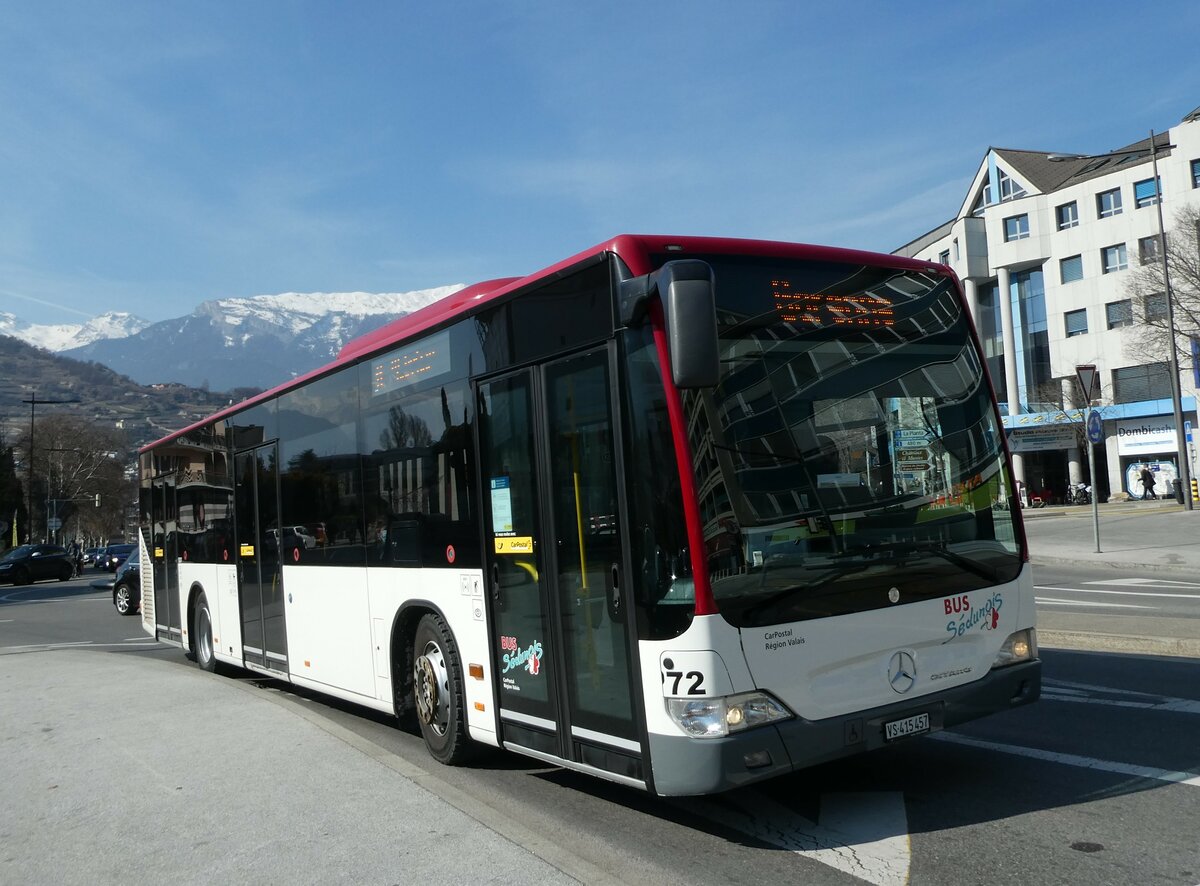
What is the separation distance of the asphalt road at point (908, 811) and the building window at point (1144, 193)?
2113 inches

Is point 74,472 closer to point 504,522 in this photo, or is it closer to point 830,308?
point 504,522

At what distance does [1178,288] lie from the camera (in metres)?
42.0

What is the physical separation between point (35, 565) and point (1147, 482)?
52749 mm

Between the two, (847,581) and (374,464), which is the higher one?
(374,464)

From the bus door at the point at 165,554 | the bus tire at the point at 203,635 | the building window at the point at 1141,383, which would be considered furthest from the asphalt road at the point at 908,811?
the building window at the point at 1141,383

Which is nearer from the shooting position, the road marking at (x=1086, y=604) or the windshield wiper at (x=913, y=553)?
the windshield wiper at (x=913, y=553)

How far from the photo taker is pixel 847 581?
17.8 ft

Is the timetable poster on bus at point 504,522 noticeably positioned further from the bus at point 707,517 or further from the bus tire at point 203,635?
the bus tire at point 203,635

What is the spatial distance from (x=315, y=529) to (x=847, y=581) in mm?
5440

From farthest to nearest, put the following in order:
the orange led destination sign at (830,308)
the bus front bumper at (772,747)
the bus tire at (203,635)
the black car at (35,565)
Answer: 1. the black car at (35,565)
2. the bus tire at (203,635)
3. the orange led destination sign at (830,308)
4. the bus front bumper at (772,747)

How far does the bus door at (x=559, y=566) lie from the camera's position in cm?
549

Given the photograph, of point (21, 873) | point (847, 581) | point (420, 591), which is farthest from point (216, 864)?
point (847, 581)

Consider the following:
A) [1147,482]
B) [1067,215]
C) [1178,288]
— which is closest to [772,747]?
[1178,288]

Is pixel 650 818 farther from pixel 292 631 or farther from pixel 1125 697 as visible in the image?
pixel 292 631
